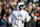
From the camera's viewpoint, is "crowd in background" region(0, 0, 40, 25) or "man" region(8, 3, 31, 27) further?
"crowd in background" region(0, 0, 40, 25)

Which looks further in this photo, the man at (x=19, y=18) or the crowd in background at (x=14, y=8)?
the crowd in background at (x=14, y=8)

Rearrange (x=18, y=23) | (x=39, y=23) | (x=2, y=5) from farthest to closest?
(x=2, y=5), (x=39, y=23), (x=18, y=23)

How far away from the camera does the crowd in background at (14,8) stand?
314 cm

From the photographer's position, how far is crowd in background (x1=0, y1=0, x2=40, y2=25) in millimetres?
3143

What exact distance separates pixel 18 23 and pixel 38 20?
73 centimetres

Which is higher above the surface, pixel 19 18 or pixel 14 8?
pixel 14 8

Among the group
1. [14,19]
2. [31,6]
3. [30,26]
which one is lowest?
[30,26]

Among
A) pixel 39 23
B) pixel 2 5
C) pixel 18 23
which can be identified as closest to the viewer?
pixel 18 23

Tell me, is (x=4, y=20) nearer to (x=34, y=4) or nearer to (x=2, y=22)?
(x=2, y=22)

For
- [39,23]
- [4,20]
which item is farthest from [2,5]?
[39,23]

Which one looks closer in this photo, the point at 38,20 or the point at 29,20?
the point at 29,20

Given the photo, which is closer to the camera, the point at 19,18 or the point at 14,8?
the point at 19,18

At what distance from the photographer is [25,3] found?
10.4ft

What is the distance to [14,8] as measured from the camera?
319cm
